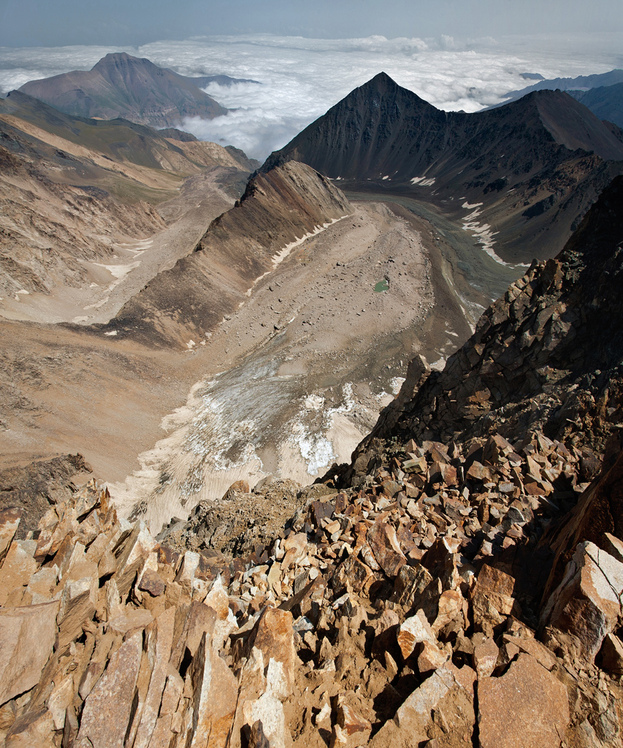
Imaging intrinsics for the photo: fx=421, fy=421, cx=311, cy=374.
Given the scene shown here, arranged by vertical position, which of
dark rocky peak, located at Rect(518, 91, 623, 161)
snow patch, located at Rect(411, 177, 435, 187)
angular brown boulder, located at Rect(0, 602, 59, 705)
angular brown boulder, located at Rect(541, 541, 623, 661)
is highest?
angular brown boulder, located at Rect(541, 541, 623, 661)

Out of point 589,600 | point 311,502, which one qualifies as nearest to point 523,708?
point 589,600

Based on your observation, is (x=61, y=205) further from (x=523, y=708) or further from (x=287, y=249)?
(x=523, y=708)

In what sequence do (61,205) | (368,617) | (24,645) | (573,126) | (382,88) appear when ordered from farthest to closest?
(382,88) < (573,126) < (61,205) < (368,617) < (24,645)

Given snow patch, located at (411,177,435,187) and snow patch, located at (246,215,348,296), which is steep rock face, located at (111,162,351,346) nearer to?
snow patch, located at (246,215,348,296)

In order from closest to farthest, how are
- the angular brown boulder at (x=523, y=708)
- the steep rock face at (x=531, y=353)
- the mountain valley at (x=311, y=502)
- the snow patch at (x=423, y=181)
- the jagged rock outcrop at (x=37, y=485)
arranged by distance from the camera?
1. the angular brown boulder at (x=523, y=708)
2. the mountain valley at (x=311, y=502)
3. the steep rock face at (x=531, y=353)
4. the jagged rock outcrop at (x=37, y=485)
5. the snow patch at (x=423, y=181)

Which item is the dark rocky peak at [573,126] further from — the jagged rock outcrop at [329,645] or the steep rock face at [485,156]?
the jagged rock outcrop at [329,645]

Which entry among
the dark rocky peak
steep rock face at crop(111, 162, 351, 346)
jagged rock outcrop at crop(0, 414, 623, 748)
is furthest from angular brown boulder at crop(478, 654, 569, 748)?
the dark rocky peak

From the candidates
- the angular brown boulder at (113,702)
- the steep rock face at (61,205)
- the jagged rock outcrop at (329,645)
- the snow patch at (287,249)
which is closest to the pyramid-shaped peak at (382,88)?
the steep rock face at (61,205)
